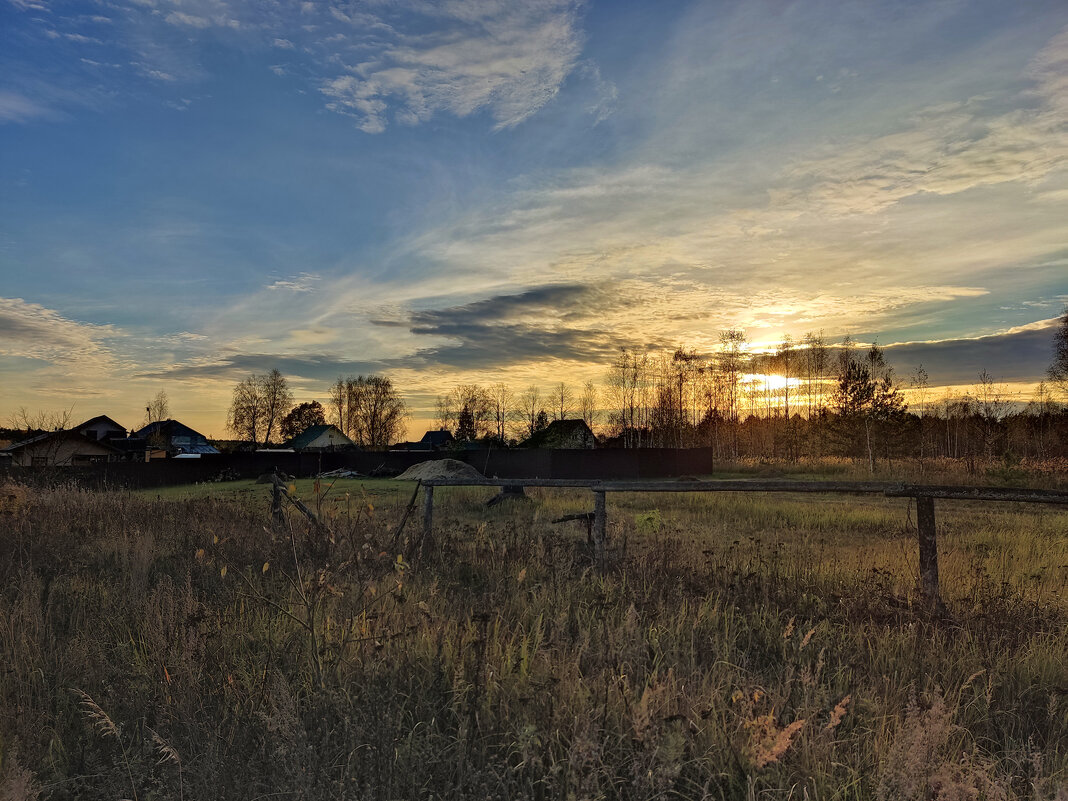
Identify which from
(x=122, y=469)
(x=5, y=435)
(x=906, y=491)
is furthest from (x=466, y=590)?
(x=5, y=435)

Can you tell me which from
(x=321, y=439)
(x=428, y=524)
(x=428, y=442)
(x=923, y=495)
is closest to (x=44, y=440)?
(x=428, y=524)

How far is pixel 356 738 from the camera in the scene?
125 inches

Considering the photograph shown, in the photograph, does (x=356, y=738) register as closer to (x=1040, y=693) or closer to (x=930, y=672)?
(x=930, y=672)

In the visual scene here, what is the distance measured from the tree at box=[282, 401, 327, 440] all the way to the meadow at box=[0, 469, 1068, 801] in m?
89.5

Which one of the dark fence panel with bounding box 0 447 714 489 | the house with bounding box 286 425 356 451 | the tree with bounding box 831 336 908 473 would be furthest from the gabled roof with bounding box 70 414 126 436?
the tree with bounding box 831 336 908 473

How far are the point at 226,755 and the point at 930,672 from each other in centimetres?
436

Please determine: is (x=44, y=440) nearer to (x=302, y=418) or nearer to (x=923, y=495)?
(x=923, y=495)

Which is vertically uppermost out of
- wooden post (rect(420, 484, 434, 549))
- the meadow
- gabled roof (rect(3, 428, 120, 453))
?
gabled roof (rect(3, 428, 120, 453))

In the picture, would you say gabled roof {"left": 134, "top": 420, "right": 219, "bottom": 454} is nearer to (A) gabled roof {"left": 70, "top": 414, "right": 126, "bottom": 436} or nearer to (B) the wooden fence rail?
(A) gabled roof {"left": 70, "top": 414, "right": 126, "bottom": 436}

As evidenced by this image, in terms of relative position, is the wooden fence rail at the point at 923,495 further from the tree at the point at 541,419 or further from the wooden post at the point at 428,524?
the tree at the point at 541,419

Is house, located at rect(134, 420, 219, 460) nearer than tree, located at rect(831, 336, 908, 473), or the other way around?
tree, located at rect(831, 336, 908, 473)

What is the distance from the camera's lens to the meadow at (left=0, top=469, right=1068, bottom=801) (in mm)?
3008

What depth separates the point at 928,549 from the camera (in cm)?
638

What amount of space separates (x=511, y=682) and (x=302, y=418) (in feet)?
314
